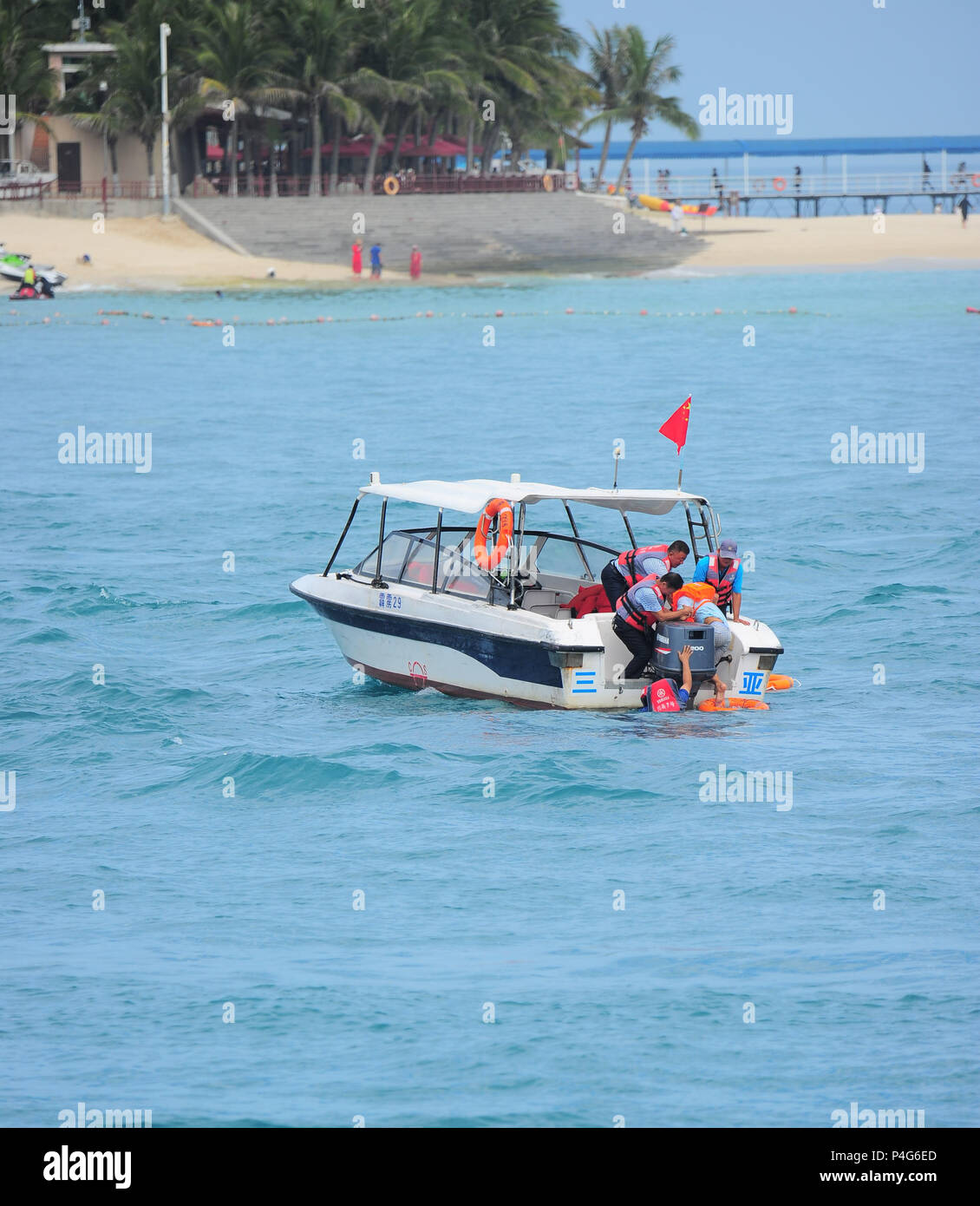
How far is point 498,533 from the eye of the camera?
14.6m

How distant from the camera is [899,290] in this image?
63.1m

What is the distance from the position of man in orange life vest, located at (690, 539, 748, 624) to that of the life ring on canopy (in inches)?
67.1

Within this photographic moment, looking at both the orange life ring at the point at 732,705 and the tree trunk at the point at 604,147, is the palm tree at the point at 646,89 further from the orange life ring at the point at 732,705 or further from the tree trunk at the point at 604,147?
the orange life ring at the point at 732,705

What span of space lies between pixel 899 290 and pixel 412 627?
171 ft

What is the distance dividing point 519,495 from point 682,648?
1.96 meters

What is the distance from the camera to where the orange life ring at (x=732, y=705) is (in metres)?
14.3

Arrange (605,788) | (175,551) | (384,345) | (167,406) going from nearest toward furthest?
1. (605,788)
2. (175,551)
3. (167,406)
4. (384,345)

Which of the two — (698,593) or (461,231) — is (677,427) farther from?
(461,231)

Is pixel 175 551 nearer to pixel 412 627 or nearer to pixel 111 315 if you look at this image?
pixel 412 627

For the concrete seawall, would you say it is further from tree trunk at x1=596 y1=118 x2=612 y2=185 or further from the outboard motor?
the outboard motor

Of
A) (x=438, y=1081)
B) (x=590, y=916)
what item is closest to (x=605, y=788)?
(x=590, y=916)

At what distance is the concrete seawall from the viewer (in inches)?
2562

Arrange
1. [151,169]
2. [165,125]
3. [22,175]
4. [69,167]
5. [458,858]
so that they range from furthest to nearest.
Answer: [69,167] → [151,169] → [22,175] → [165,125] → [458,858]
